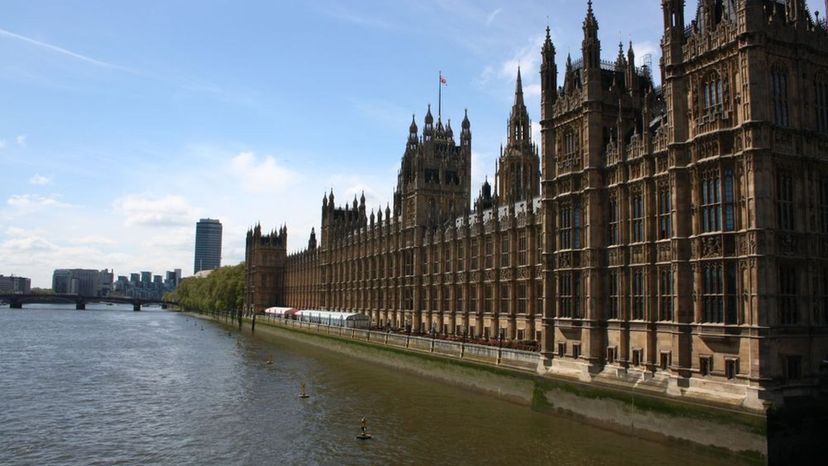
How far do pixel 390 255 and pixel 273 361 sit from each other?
2942cm

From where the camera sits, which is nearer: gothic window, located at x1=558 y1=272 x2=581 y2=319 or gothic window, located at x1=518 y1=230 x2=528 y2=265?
gothic window, located at x1=558 y1=272 x2=581 y2=319

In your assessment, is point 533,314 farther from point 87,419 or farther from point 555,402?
point 87,419

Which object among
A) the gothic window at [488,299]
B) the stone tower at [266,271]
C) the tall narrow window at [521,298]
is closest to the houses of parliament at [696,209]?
the tall narrow window at [521,298]

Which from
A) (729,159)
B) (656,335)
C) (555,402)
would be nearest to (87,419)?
(555,402)

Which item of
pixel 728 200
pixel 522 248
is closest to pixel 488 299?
pixel 522 248

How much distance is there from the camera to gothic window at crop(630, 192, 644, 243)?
136 ft

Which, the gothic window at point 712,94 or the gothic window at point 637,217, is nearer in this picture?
the gothic window at point 712,94

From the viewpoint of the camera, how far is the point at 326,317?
380 ft

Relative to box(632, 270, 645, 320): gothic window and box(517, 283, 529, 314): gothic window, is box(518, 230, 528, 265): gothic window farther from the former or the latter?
box(632, 270, 645, 320): gothic window

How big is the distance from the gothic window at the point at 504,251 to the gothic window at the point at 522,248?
2.80 meters

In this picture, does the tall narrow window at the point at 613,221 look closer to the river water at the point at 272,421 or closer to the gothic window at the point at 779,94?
the gothic window at the point at 779,94

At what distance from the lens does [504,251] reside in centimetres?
7269

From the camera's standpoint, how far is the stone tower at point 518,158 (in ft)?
391

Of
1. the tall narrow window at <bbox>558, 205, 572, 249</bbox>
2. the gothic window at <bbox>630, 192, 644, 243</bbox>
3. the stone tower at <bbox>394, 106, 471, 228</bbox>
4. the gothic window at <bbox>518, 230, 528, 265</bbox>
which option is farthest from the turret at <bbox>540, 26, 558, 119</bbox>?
the stone tower at <bbox>394, 106, 471, 228</bbox>
